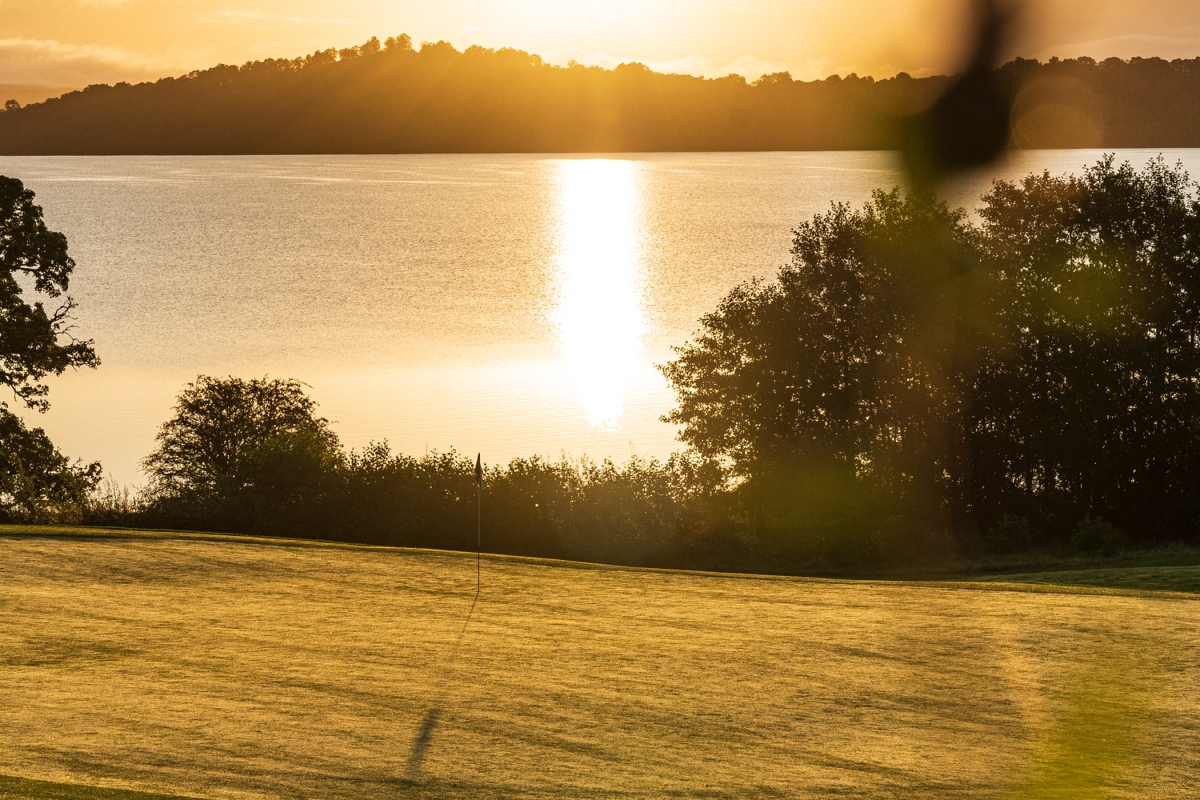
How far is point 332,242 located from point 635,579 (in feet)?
433

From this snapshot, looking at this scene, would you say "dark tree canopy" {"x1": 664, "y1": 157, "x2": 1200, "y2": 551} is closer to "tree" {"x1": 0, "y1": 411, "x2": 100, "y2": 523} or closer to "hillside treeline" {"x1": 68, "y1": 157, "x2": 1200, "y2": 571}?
"hillside treeline" {"x1": 68, "y1": 157, "x2": 1200, "y2": 571}

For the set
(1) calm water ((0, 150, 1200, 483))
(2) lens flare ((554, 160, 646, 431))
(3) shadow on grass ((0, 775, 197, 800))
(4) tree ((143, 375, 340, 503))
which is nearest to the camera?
(3) shadow on grass ((0, 775, 197, 800))

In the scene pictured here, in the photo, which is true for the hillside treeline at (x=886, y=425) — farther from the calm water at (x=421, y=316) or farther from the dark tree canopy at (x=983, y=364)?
the calm water at (x=421, y=316)

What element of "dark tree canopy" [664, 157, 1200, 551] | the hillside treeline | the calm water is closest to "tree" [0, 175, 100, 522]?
the hillside treeline

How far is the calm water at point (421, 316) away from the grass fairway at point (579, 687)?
30.0m

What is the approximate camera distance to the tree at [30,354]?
37281mm

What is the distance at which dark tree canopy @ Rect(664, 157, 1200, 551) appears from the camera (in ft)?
148

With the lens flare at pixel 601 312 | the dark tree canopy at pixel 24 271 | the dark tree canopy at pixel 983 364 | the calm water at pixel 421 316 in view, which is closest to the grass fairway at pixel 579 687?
the dark tree canopy at pixel 24 271

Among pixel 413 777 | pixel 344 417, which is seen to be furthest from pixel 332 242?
pixel 413 777

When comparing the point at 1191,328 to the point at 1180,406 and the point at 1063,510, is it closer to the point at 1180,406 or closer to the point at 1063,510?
the point at 1180,406

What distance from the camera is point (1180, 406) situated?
45.2 meters

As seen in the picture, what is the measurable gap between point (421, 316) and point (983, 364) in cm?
5489

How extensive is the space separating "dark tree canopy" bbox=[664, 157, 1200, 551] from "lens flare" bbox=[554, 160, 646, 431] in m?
15.2

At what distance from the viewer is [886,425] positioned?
4750 cm
